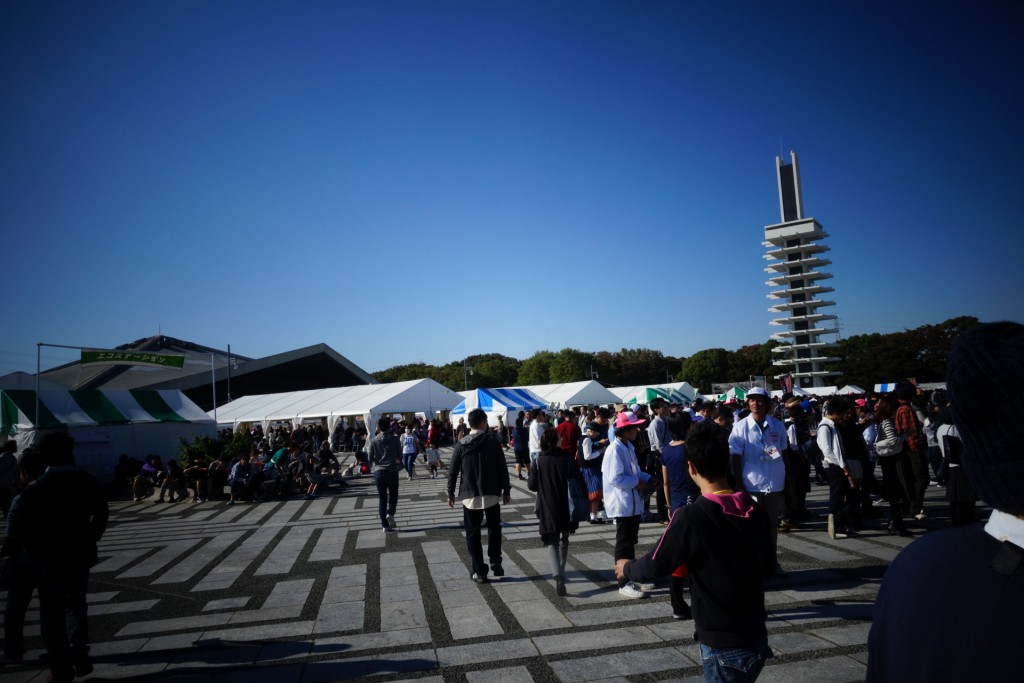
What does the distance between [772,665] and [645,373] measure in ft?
318

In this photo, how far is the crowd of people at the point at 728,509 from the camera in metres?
1.08

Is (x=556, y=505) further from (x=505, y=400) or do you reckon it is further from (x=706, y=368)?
(x=706, y=368)

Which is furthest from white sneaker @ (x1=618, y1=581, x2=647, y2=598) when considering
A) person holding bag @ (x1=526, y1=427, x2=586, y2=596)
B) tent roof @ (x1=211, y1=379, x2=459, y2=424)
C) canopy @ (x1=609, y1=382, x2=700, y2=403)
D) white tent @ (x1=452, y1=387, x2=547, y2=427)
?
canopy @ (x1=609, y1=382, x2=700, y2=403)

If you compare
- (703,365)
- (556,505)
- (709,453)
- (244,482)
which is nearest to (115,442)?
(244,482)

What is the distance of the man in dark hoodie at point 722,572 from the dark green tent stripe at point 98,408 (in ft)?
67.1

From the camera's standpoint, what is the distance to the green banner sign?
22.3 metres

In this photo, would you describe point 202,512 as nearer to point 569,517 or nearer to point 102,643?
point 102,643

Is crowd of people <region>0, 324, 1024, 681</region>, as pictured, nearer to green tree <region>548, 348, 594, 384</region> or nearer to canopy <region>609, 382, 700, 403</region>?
canopy <region>609, 382, 700, 403</region>

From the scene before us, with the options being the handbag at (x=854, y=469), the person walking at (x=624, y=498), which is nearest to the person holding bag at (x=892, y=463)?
the handbag at (x=854, y=469)

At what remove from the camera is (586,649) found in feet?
15.1

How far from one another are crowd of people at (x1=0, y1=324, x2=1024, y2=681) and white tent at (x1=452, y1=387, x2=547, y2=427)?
51.8 feet

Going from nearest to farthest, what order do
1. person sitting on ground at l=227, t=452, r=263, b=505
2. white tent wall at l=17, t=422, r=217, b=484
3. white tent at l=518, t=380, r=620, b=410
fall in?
person sitting on ground at l=227, t=452, r=263, b=505 → white tent wall at l=17, t=422, r=217, b=484 → white tent at l=518, t=380, r=620, b=410

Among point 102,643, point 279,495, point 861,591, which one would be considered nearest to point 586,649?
point 861,591

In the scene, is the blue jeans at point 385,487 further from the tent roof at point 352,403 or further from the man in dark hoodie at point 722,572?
the tent roof at point 352,403
